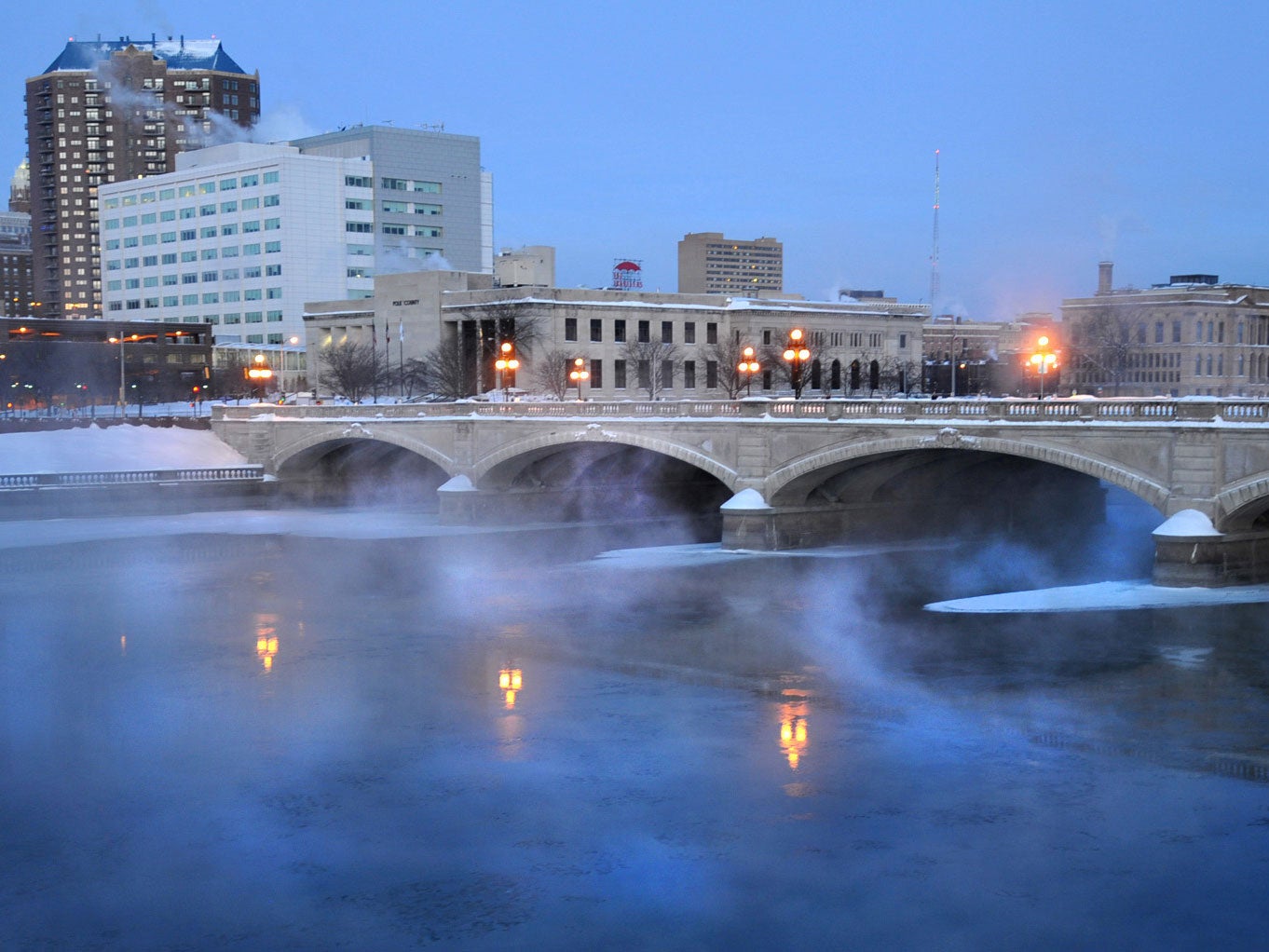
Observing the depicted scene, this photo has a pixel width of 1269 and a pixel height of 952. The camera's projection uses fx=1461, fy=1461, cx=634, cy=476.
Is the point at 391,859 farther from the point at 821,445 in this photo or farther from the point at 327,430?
the point at 327,430

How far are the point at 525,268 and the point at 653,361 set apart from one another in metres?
25.5

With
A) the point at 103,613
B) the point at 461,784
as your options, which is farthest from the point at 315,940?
the point at 103,613

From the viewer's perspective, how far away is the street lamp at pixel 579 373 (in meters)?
85.7

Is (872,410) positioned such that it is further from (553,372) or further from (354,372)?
(354,372)

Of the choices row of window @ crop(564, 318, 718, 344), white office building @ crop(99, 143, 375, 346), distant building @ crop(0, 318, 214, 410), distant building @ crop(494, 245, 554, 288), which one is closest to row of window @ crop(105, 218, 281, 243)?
white office building @ crop(99, 143, 375, 346)

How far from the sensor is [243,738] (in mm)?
27594

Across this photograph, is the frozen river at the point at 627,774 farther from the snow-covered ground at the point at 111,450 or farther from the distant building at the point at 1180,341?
the distant building at the point at 1180,341

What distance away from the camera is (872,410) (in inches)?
2105

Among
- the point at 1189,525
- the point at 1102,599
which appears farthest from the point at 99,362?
the point at 1189,525

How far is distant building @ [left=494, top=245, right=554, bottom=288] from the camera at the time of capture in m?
128

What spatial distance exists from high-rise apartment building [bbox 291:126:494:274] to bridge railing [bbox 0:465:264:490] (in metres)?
77.4

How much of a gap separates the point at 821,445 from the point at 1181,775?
30.8 metres

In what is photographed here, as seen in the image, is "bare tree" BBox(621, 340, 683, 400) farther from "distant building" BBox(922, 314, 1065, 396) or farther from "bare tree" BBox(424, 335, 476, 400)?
"distant building" BBox(922, 314, 1065, 396)

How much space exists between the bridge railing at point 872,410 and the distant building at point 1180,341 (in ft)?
169
